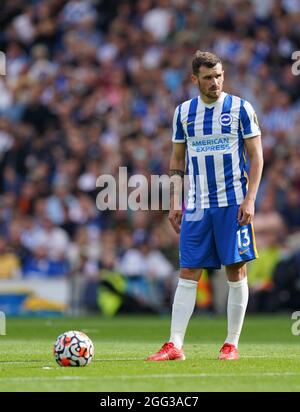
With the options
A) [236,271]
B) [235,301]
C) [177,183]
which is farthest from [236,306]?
[177,183]

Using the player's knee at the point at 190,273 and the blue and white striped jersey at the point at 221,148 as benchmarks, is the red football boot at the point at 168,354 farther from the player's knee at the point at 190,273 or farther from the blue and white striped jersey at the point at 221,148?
the blue and white striped jersey at the point at 221,148

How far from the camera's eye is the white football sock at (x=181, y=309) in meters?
8.88

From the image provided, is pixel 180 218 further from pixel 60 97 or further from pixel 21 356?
pixel 60 97

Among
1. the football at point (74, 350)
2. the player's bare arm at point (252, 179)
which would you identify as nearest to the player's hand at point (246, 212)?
the player's bare arm at point (252, 179)

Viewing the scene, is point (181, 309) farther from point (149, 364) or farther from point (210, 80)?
point (210, 80)

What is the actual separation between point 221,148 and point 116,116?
40.5 feet

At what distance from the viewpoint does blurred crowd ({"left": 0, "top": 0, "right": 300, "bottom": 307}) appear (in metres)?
18.6

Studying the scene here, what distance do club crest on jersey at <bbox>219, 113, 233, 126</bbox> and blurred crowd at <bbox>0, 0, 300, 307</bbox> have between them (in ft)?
28.7

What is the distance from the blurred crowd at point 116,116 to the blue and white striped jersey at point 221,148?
8.63 m

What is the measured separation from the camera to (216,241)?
8945mm

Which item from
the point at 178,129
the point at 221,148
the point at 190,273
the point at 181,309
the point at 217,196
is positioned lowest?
the point at 181,309

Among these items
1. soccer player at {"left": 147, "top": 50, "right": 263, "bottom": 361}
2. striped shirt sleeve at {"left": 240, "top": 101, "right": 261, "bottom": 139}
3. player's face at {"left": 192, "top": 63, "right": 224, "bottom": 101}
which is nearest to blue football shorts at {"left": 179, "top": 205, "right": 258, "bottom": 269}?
soccer player at {"left": 147, "top": 50, "right": 263, "bottom": 361}

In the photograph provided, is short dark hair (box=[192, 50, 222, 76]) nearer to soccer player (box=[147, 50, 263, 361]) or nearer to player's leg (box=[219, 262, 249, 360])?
soccer player (box=[147, 50, 263, 361])

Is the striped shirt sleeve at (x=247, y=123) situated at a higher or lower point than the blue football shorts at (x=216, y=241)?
higher
